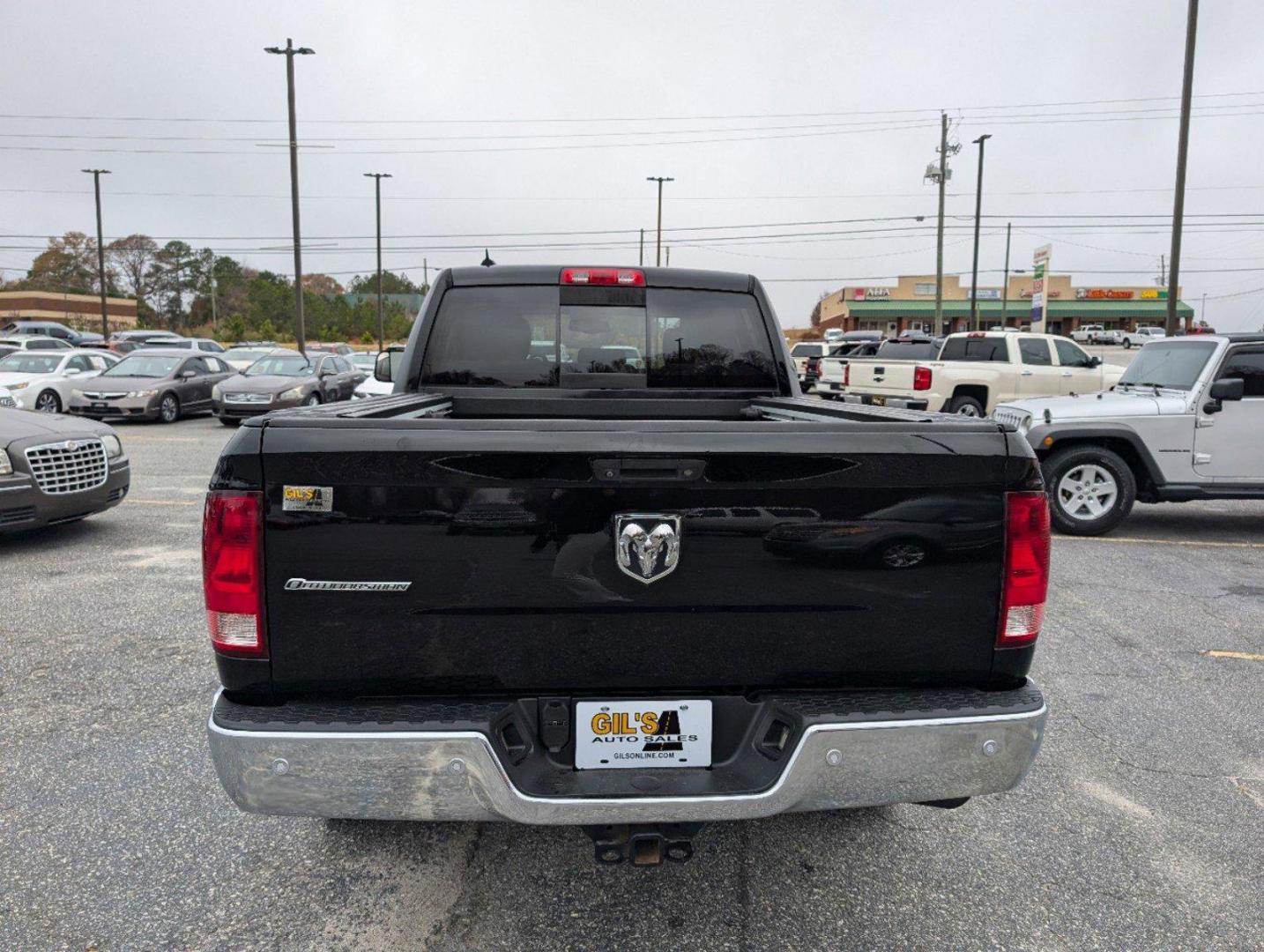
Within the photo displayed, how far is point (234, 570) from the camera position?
6.98 ft

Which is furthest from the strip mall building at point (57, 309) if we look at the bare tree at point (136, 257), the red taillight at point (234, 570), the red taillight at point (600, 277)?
the red taillight at point (234, 570)

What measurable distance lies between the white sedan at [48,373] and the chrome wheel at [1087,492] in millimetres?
17162

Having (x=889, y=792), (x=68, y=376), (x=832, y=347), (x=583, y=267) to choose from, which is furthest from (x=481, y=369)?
(x=832, y=347)

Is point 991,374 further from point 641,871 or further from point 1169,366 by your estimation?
point 641,871

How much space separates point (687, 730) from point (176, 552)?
6.38 meters

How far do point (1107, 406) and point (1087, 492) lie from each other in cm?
84

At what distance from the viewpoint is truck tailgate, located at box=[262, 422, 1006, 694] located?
2.11 metres

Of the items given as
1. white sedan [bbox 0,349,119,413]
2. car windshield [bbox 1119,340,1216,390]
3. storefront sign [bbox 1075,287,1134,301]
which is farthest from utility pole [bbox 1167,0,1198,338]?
storefront sign [bbox 1075,287,1134,301]

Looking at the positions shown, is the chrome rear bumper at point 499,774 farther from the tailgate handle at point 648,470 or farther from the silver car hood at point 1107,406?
the silver car hood at point 1107,406

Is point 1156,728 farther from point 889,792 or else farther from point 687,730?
point 687,730

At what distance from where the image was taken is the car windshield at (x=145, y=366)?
18859 mm

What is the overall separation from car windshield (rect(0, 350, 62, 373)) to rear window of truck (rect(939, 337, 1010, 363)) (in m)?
19.1

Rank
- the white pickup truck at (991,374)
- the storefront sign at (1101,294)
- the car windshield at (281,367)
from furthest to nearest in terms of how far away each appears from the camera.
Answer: the storefront sign at (1101,294) < the car windshield at (281,367) < the white pickup truck at (991,374)

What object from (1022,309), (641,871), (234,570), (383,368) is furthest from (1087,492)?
(1022,309)
